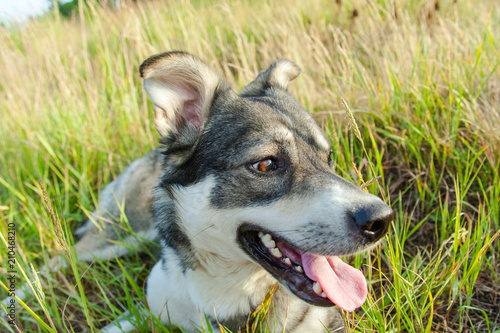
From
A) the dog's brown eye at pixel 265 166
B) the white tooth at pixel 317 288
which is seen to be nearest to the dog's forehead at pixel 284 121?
the dog's brown eye at pixel 265 166

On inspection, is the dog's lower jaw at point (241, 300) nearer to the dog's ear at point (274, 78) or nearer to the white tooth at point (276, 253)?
the white tooth at point (276, 253)

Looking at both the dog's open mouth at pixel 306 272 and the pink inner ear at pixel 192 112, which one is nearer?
the dog's open mouth at pixel 306 272

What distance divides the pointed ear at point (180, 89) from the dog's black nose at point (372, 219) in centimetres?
124

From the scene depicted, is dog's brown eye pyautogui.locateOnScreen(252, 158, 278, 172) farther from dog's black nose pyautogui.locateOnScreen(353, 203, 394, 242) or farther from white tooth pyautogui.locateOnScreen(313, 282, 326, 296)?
white tooth pyautogui.locateOnScreen(313, 282, 326, 296)

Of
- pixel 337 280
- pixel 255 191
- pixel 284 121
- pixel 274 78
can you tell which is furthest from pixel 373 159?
pixel 255 191

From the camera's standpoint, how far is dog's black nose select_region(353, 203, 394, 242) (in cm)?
185

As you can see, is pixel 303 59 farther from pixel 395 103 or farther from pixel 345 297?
pixel 345 297

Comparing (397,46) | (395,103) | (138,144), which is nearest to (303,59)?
(397,46)

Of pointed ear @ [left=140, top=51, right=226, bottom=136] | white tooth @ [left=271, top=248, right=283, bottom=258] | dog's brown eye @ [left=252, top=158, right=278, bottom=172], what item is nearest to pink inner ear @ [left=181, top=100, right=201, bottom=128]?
pointed ear @ [left=140, top=51, right=226, bottom=136]

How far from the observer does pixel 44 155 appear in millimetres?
4461

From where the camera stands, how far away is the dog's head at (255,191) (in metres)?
1.96

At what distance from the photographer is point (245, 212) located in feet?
6.96

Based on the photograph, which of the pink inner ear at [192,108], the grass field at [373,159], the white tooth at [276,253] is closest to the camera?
the white tooth at [276,253]

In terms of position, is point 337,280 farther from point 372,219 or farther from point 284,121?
point 284,121
